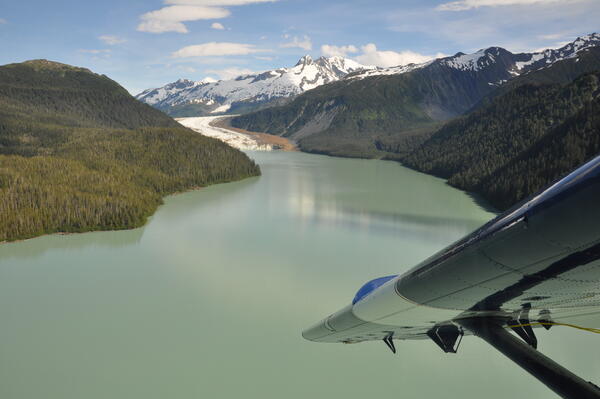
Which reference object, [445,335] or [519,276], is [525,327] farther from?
[519,276]

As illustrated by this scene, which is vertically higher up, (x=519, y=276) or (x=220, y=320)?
(x=519, y=276)

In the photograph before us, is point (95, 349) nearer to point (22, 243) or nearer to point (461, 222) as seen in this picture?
point (22, 243)

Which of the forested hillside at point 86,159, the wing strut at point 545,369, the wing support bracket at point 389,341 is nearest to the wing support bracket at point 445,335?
the wing support bracket at point 389,341

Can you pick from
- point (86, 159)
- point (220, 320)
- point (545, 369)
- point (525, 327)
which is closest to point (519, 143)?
point (220, 320)

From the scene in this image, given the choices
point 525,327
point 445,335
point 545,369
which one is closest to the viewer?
point 545,369

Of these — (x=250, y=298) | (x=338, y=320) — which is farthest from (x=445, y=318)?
(x=250, y=298)

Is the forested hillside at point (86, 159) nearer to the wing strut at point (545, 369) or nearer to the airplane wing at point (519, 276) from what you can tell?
the airplane wing at point (519, 276)

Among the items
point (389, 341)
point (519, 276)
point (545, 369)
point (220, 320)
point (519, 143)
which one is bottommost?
point (220, 320)
